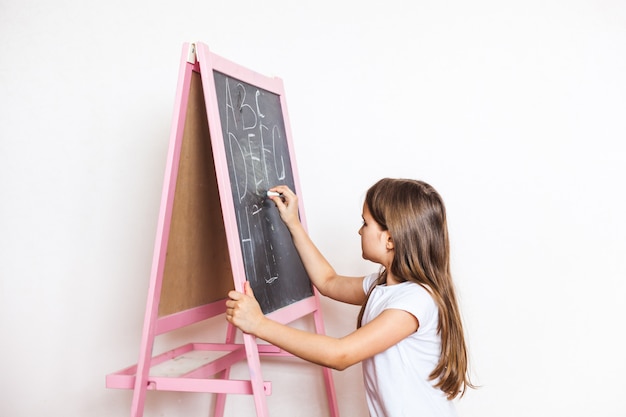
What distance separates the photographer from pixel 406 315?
145 cm

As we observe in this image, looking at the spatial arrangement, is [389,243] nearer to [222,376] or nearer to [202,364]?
[202,364]

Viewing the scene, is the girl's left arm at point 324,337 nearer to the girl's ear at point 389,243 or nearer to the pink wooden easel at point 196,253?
the pink wooden easel at point 196,253

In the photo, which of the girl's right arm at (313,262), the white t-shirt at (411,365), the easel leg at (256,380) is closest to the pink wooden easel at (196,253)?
the easel leg at (256,380)

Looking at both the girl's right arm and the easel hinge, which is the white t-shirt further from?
the easel hinge

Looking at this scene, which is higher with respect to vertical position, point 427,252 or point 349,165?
point 349,165

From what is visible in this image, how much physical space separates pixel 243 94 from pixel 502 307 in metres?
1.28

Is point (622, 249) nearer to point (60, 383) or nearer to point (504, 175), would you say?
point (504, 175)

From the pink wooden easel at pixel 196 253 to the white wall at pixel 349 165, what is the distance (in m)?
0.41

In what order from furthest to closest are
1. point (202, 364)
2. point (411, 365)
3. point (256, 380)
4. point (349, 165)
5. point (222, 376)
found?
point (349, 165) < point (222, 376) < point (202, 364) < point (411, 365) < point (256, 380)

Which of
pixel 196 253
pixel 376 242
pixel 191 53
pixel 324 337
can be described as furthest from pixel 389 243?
pixel 191 53

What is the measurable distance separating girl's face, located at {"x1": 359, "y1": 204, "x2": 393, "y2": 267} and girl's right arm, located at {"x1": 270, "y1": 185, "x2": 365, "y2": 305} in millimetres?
255

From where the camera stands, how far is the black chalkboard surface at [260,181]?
1.57 meters

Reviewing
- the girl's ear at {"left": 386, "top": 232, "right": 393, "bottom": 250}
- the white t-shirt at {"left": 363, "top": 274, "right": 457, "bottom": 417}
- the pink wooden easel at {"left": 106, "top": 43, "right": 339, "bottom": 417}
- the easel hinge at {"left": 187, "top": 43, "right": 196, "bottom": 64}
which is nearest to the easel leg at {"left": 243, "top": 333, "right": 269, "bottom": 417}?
the pink wooden easel at {"left": 106, "top": 43, "right": 339, "bottom": 417}

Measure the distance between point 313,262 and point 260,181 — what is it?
34 cm
